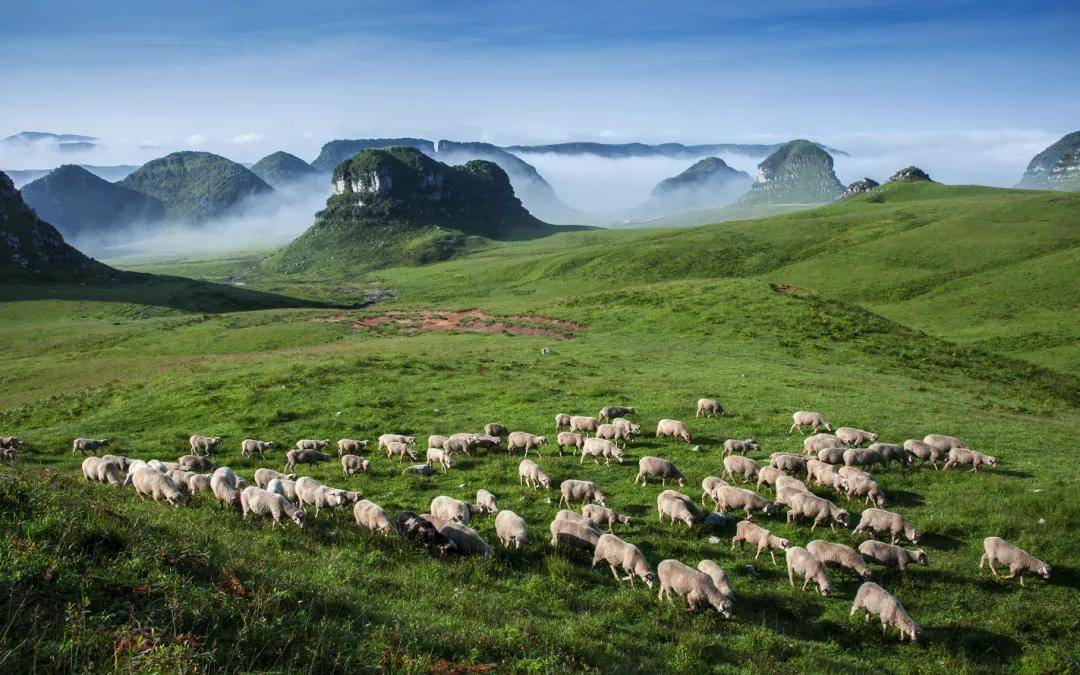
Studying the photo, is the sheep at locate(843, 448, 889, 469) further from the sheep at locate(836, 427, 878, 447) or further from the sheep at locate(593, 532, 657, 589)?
the sheep at locate(593, 532, 657, 589)

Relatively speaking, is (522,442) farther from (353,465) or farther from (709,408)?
(709,408)

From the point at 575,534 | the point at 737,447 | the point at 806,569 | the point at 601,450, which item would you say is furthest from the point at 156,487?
the point at 737,447

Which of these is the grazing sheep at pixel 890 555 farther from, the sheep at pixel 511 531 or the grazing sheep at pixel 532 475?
the grazing sheep at pixel 532 475

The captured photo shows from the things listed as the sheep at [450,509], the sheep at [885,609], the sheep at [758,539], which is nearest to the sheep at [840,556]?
the sheep at [758,539]

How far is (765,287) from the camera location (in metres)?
61.9

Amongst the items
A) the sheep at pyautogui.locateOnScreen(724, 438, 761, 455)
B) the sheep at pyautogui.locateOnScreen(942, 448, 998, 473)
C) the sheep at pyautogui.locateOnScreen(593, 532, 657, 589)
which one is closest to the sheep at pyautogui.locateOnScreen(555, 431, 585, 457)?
the sheep at pyautogui.locateOnScreen(724, 438, 761, 455)

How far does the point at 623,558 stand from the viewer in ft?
42.8

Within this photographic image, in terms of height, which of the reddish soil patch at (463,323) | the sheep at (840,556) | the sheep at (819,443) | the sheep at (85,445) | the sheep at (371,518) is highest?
the reddish soil patch at (463,323)

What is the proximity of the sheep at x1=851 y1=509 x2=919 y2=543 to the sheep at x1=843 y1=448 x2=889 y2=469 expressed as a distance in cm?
504

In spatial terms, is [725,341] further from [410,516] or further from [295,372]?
[410,516]

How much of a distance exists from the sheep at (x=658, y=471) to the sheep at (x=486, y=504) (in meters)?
5.22

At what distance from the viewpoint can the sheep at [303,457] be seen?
72.6ft

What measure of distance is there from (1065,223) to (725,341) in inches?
3484

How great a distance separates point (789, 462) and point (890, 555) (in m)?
6.24
